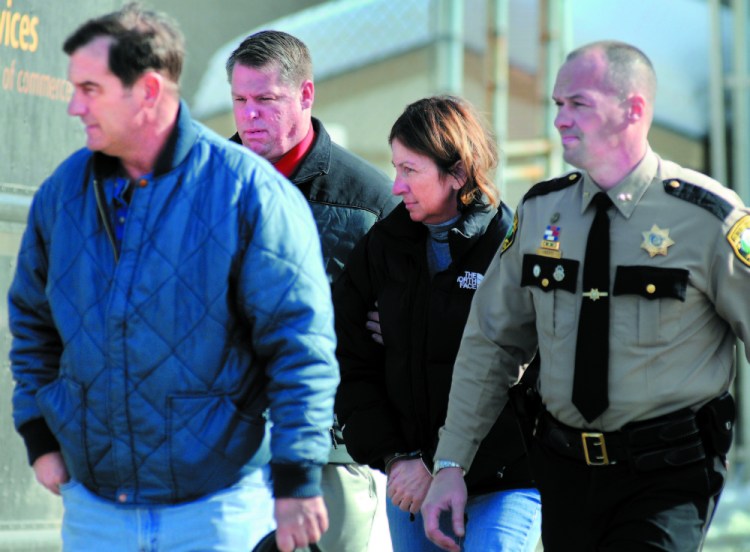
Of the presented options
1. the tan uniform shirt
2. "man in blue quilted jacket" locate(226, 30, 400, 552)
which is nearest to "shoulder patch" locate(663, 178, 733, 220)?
the tan uniform shirt

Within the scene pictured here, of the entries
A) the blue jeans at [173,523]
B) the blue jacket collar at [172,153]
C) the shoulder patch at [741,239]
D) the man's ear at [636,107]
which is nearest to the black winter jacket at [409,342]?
the man's ear at [636,107]

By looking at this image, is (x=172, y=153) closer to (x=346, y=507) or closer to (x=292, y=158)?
(x=292, y=158)

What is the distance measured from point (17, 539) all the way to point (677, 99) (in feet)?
21.5

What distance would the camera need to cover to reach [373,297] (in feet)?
13.6

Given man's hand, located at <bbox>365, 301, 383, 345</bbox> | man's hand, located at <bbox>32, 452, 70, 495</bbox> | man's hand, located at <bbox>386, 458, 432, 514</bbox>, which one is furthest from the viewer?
man's hand, located at <bbox>365, 301, 383, 345</bbox>

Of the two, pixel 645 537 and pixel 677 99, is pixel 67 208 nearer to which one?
pixel 645 537

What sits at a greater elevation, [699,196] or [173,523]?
[699,196]

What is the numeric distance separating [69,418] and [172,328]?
1.07ft

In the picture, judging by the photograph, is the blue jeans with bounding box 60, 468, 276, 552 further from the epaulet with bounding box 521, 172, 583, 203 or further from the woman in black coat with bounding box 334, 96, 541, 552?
the epaulet with bounding box 521, 172, 583, 203

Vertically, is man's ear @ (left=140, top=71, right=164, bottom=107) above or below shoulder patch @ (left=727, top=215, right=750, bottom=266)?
above

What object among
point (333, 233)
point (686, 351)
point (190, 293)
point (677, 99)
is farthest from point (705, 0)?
point (190, 293)

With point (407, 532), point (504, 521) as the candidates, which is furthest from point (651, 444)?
point (407, 532)

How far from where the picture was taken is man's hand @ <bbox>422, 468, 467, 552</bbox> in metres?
3.65

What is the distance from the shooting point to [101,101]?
2998 mm
